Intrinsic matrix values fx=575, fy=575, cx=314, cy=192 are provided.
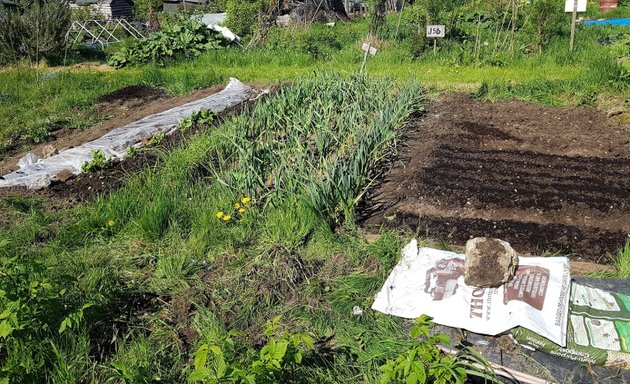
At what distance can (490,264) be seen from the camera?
290cm

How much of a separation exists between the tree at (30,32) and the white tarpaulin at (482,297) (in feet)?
34.1

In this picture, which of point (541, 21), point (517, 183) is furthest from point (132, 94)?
point (541, 21)

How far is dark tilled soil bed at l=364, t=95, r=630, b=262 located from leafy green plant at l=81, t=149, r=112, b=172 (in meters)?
2.46

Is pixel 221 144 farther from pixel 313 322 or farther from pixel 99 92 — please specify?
pixel 99 92

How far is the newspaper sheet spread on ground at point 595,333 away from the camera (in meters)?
2.50

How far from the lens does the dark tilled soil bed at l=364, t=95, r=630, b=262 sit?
150 inches

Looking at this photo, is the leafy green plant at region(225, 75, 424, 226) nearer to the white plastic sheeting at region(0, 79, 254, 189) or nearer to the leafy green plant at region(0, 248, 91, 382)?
the white plastic sheeting at region(0, 79, 254, 189)

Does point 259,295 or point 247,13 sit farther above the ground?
point 247,13

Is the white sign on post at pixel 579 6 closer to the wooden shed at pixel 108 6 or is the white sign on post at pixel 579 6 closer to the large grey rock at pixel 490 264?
the large grey rock at pixel 490 264

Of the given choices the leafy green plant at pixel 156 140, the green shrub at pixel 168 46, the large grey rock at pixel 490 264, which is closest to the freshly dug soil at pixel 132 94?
the green shrub at pixel 168 46

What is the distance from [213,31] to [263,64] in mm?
2456

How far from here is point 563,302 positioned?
2.75m

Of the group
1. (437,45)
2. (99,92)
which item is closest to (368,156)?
(99,92)

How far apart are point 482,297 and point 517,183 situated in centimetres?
202
